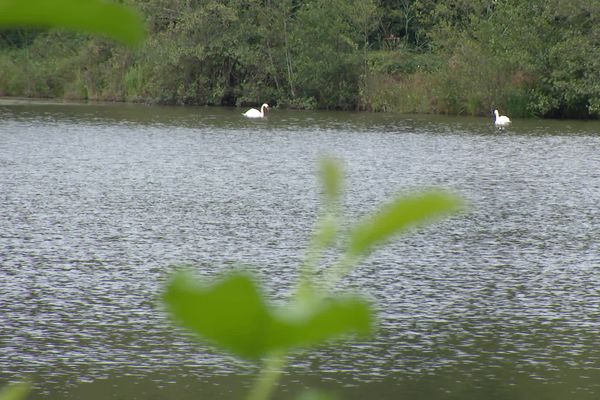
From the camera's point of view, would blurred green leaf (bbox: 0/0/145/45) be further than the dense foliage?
No

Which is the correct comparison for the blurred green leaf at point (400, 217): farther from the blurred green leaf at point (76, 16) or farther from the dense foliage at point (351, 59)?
the dense foliage at point (351, 59)

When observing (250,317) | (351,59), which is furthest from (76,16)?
(351,59)

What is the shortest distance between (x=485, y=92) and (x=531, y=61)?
5.59ft

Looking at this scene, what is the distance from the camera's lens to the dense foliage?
36.1 metres

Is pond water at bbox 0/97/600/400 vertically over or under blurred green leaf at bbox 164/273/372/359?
under

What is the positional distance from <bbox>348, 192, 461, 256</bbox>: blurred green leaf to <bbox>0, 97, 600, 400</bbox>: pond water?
48 mm

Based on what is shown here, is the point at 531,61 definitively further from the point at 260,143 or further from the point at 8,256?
the point at 8,256

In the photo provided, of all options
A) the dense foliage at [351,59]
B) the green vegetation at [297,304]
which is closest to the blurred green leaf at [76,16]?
the green vegetation at [297,304]

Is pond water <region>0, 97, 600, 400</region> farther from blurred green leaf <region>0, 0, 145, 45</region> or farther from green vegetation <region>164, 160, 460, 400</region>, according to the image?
blurred green leaf <region>0, 0, 145, 45</region>

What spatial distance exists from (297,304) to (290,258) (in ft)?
40.9

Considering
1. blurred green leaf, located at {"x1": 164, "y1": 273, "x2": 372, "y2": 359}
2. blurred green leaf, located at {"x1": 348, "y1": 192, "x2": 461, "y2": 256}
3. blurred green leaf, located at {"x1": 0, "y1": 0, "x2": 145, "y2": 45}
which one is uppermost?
blurred green leaf, located at {"x1": 0, "y1": 0, "x2": 145, "y2": 45}

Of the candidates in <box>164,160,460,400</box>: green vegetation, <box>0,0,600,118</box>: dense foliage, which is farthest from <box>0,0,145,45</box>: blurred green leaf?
<box>0,0,600,118</box>: dense foliage

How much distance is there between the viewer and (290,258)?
42.6 ft

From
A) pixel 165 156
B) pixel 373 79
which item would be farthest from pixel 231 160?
pixel 373 79
